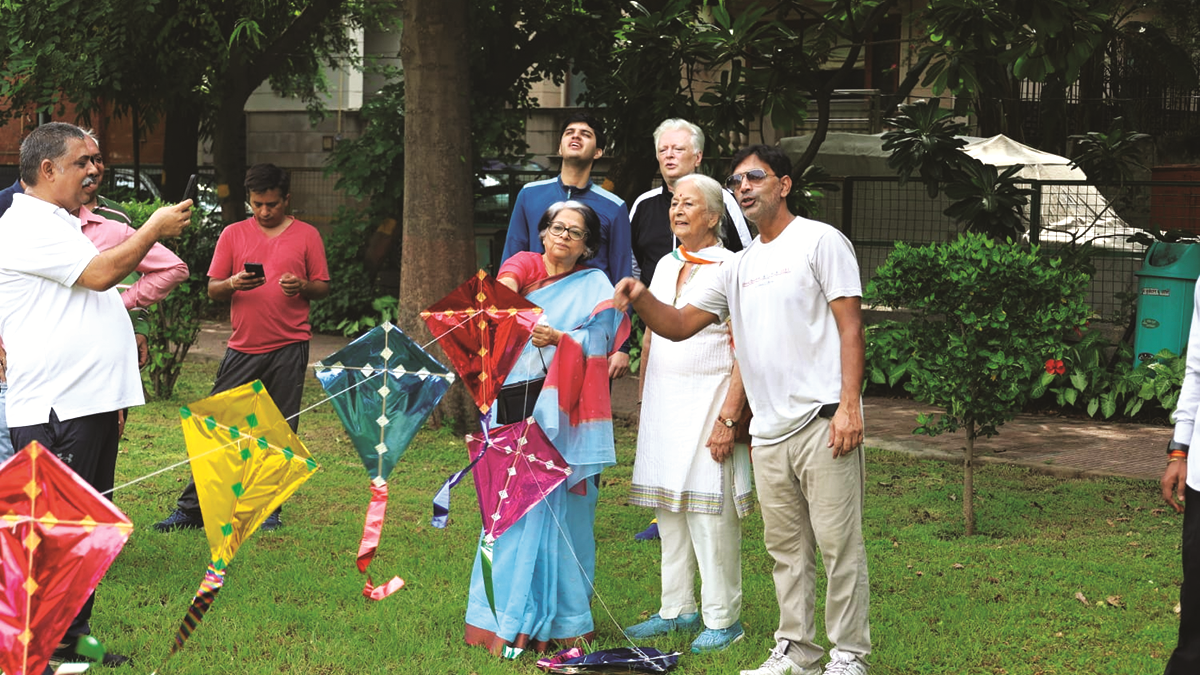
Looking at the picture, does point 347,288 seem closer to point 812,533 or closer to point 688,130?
point 688,130

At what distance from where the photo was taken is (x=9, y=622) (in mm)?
3576

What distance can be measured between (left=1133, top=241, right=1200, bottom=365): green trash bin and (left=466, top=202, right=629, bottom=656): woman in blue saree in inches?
287

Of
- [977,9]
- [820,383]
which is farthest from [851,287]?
[977,9]

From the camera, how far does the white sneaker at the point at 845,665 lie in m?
4.56

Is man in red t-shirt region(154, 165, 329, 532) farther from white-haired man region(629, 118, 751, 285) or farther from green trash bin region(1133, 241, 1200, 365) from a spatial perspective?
green trash bin region(1133, 241, 1200, 365)

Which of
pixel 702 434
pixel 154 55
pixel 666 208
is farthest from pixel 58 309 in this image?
pixel 154 55

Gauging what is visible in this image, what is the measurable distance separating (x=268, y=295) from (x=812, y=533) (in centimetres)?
337

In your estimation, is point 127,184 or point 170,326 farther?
point 127,184

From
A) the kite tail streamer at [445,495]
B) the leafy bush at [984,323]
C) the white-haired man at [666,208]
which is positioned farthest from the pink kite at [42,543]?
the leafy bush at [984,323]

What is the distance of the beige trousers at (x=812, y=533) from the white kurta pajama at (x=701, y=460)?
345 millimetres

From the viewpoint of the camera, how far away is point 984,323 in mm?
6906

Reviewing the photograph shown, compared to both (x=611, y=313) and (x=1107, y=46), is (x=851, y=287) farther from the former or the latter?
(x=1107, y=46)

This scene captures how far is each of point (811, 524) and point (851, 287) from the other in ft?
2.90

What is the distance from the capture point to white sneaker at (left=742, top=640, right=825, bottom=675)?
4664 millimetres
